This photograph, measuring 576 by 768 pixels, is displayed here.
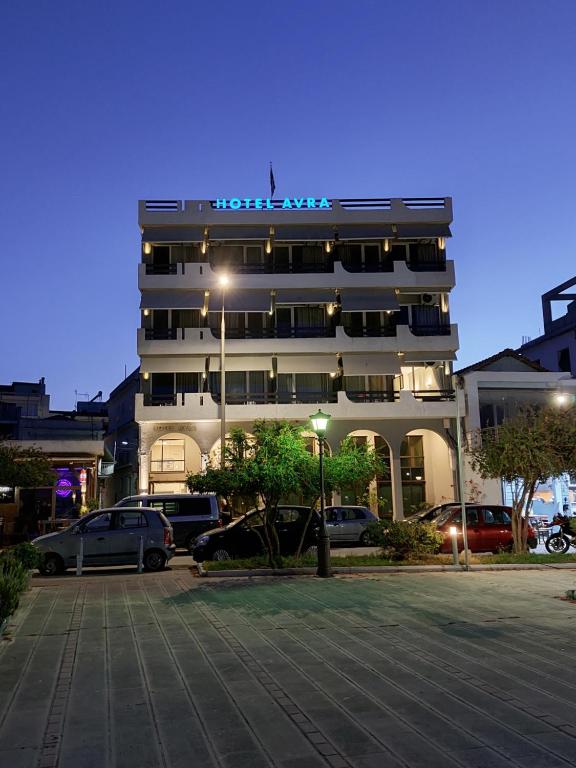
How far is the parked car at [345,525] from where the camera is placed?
2502cm

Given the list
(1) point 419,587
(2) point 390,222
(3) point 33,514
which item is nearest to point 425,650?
(1) point 419,587

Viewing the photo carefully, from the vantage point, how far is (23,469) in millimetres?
25750

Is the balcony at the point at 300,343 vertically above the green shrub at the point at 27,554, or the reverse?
the balcony at the point at 300,343

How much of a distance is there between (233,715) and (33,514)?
25.8 m

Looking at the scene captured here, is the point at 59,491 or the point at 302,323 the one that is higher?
the point at 302,323

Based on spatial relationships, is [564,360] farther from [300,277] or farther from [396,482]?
[300,277]

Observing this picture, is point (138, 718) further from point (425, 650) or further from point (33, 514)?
point (33, 514)

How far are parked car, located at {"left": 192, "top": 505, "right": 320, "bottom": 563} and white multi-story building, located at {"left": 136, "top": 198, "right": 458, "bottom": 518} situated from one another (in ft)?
50.0

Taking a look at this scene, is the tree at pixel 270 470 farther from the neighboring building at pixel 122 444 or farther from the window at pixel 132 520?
the neighboring building at pixel 122 444

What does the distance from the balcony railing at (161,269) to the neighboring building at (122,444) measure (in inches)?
413

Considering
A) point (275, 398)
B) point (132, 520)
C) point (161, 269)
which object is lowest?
point (132, 520)

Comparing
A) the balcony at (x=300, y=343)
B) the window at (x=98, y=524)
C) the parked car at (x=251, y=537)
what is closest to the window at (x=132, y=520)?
the window at (x=98, y=524)

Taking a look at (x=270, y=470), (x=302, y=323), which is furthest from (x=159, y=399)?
(x=270, y=470)

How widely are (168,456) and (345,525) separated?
17.4 m
